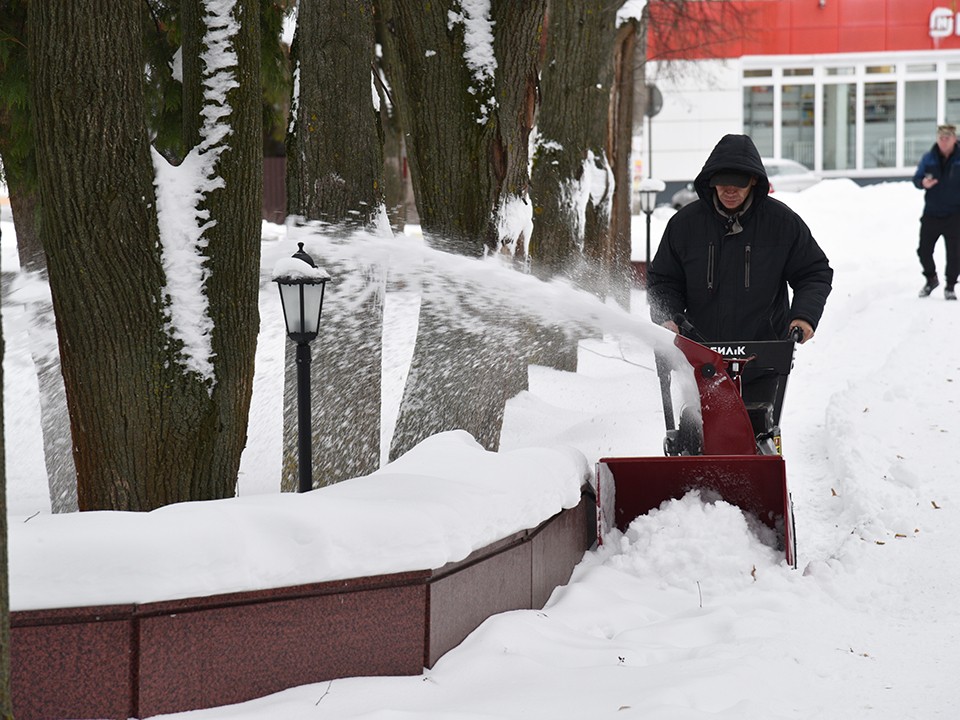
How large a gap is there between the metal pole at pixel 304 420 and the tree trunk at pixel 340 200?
3.26 ft

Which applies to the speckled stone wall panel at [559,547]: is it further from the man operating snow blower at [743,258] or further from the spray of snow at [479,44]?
the spray of snow at [479,44]

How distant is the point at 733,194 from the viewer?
18.4 feet

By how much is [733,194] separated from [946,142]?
8586 mm

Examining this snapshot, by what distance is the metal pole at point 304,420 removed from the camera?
5.02m

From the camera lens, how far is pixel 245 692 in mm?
3502

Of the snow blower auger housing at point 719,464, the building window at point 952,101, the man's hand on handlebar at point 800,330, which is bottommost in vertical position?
the snow blower auger housing at point 719,464

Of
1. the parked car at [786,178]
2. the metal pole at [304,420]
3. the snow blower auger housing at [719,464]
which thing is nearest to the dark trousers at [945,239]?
the snow blower auger housing at [719,464]

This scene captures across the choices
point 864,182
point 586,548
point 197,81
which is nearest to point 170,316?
point 197,81

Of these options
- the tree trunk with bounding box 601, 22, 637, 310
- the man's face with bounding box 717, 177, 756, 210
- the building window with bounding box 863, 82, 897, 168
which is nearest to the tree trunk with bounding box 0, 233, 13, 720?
the man's face with bounding box 717, 177, 756, 210

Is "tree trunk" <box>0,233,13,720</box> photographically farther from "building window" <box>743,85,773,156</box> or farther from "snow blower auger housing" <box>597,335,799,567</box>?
"building window" <box>743,85,773,156</box>

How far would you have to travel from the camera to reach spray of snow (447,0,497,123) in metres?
6.40

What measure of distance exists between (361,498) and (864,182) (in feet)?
110

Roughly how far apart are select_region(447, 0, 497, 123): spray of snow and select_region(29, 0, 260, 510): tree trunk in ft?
6.78

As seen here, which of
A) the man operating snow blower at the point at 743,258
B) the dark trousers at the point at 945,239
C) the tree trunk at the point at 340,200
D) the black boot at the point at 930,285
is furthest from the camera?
the black boot at the point at 930,285
